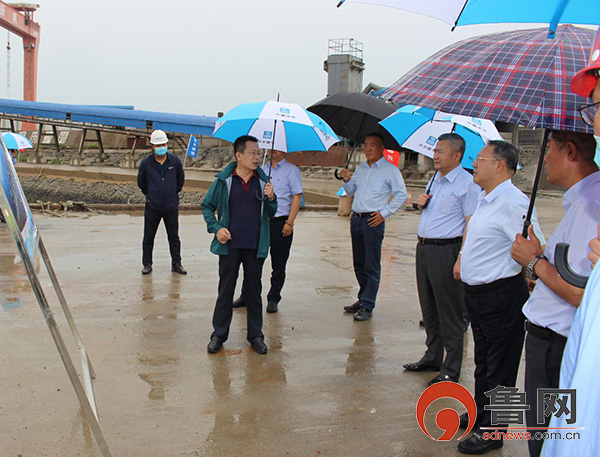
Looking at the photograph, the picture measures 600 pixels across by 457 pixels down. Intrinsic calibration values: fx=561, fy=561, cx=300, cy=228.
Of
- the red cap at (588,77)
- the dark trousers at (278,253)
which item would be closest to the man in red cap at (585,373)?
the red cap at (588,77)

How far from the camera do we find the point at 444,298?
429 centimetres

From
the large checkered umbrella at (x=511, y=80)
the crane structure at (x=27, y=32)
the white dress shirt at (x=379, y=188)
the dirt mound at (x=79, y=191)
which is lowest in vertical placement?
the dirt mound at (x=79, y=191)

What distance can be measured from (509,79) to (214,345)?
10.6 ft

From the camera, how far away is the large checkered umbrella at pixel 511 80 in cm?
269

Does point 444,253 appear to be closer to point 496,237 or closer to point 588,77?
point 496,237

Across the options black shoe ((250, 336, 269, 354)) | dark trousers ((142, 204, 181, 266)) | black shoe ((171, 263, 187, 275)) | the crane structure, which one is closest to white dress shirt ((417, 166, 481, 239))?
black shoe ((250, 336, 269, 354))

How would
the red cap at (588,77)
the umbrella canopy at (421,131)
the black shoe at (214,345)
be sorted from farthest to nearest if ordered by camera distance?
the umbrella canopy at (421,131), the black shoe at (214,345), the red cap at (588,77)

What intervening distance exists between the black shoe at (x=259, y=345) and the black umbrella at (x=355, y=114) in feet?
7.18

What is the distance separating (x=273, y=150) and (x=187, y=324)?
2.05 m

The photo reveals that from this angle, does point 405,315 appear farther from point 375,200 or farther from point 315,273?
point 315,273

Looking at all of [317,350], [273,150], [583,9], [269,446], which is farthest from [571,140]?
[273,150]

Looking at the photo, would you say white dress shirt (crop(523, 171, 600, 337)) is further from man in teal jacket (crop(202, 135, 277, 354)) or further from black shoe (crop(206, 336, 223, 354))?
black shoe (crop(206, 336, 223, 354))

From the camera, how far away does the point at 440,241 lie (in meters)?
4.42

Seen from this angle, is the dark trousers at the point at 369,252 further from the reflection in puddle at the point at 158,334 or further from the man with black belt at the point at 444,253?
the reflection in puddle at the point at 158,334
